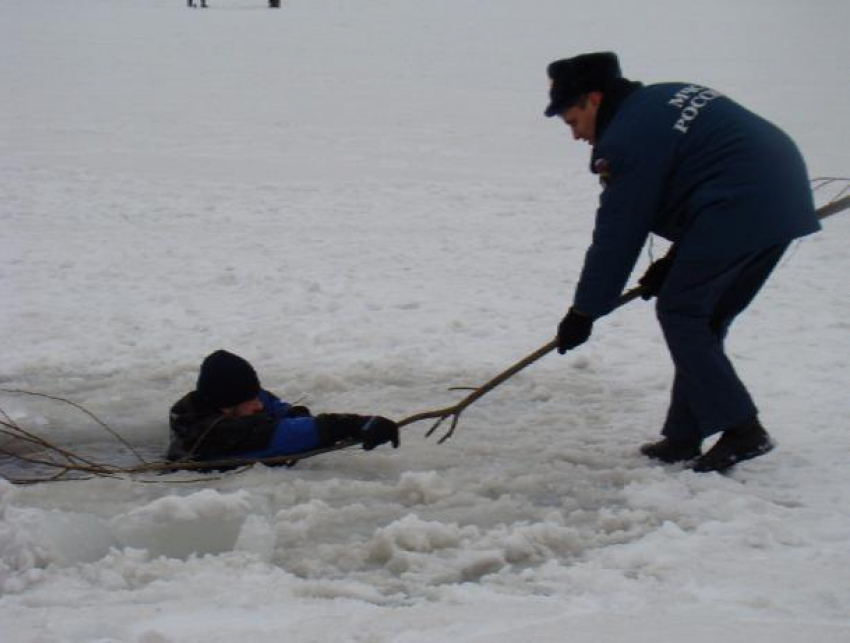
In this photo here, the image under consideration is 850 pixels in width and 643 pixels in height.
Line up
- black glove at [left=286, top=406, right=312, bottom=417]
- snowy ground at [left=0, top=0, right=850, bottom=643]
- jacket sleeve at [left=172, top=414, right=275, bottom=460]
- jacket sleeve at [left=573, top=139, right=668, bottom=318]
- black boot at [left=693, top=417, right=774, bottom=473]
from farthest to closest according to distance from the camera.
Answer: black glove at [left=286, top=406, right=312, bottom=417] < jacket sleeve at [left=172, top=414, right=275, bottom=460] < black boot at [left=693, top=417, right=774, bottom=473] < jacket sleeve at [left=573, top=139, right=668, bottom=318] < snowy ground at [left=0, top=0, right=850, bottom=643]

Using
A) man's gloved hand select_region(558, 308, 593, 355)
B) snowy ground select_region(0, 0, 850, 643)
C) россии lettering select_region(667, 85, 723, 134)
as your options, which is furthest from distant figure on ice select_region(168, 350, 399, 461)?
россии lettering select_region(667, 85, 723, 134)

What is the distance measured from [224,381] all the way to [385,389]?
109cm

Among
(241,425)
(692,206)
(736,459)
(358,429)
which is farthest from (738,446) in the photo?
(241,425)

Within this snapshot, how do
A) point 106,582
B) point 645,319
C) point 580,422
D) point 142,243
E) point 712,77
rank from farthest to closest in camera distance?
point 712,77
point 142,243
point 645,319
point 580,422
point 106,582

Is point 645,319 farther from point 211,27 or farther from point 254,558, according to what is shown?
point 211,27

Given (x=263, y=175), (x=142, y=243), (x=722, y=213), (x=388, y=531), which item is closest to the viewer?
(x=388, y=531)

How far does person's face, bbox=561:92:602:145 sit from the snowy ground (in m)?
1.30

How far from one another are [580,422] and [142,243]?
4559 mm

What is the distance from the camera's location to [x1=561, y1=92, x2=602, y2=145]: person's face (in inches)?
142

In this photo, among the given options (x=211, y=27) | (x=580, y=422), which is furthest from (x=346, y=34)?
(x=580, y=422)

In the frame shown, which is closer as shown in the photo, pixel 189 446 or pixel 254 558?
pixel 254 558

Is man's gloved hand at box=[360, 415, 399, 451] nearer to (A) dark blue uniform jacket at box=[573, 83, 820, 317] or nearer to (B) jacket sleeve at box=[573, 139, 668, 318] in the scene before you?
(B) jacket sleeve at box=[573, 139, 668, 318]

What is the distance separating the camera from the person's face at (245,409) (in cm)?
416

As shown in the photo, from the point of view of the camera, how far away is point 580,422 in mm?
4500
